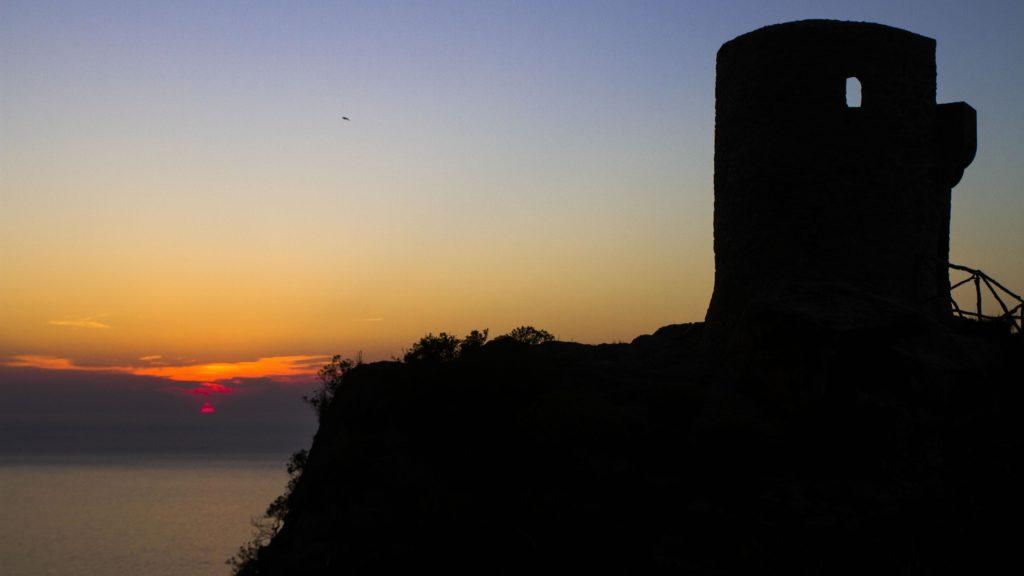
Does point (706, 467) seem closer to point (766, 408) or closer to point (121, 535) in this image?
point (766, 408)

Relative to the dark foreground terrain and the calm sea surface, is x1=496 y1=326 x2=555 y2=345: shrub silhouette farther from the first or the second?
the calm sea surface

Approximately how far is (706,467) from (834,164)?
615 cm

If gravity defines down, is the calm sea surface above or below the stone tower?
below

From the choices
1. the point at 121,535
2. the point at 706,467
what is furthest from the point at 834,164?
the point at 121,535

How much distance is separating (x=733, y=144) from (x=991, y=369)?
5.88m

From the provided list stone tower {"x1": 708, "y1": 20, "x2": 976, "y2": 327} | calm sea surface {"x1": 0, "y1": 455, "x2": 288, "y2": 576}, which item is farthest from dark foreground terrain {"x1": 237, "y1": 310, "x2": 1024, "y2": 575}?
→ calm sea surface {"x1": 0, "y1": 455, "x2": 288, "y2": 576}

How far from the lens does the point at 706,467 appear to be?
15.0 m

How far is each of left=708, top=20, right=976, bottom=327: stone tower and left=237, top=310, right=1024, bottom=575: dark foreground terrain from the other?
5.83 ft

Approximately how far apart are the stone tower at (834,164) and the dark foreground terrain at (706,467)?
1.78 m

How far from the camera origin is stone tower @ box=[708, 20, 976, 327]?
58.3 feet

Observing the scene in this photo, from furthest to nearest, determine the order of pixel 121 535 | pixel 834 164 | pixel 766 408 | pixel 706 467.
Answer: pixel 121 535, pixel 834 164, pixel 766 408, pixel 706 467

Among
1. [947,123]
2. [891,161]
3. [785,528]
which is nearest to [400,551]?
[785,528]

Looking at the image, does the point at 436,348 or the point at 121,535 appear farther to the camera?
the point at 121,535

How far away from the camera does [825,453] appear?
573 inches
